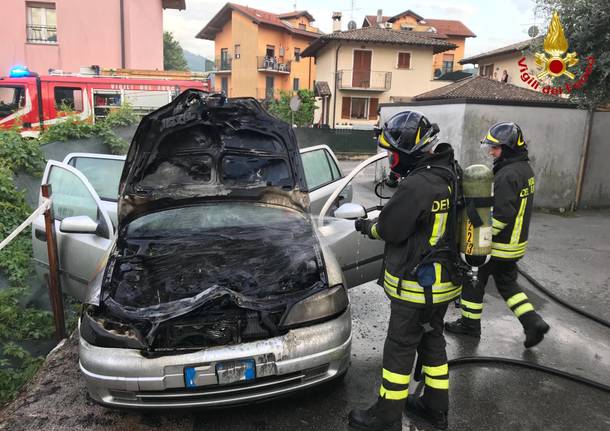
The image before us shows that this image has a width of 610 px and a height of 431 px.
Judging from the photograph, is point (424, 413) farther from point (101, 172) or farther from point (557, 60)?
point (557, 60)

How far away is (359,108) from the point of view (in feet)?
107

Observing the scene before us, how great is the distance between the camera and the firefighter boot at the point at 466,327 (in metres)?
3.95

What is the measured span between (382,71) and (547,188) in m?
24.3

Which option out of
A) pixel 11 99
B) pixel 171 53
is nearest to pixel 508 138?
pixel 11 99

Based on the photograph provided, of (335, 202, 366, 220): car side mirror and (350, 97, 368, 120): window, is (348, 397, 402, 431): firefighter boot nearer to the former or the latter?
(335, 202, 366, 220): car side mirror

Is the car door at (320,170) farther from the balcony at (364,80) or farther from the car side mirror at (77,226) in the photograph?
the balcony at (364,80)

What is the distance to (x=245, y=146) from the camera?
3.94 meters

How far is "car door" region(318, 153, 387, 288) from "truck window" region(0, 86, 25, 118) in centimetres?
1081

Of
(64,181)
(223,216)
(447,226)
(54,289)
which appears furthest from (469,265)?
(64,181)

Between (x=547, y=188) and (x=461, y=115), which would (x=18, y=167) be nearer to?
(x=461, y=115)

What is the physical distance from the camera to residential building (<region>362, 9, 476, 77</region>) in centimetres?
4303

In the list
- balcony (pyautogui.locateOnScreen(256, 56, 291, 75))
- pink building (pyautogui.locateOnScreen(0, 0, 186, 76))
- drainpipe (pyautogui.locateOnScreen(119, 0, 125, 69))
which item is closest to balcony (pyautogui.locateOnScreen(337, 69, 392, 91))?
balcony (pyautogui.locateOnScreen(256, 56, 291, 75))

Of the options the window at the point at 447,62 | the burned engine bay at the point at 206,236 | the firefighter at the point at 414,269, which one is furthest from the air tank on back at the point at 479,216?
the window at the point at 447,62

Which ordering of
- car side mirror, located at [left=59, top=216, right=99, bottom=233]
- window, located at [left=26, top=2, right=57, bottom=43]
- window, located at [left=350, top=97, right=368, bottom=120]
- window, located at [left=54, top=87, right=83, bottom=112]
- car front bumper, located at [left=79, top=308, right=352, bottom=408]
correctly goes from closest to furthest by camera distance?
1. car front bumper, located at [left=79, top=308, right=352, bottom=408]
2. car side mirror, located at [left=59, top=216, right=99, bottom=233]
3. window, located at [left=54, top=87, right=83, bottom=112]
4. window, located at [left=26, top=2, right=57, bottom=43]
5. window, located at [left=350, top=97, right=368, bottom=120]
